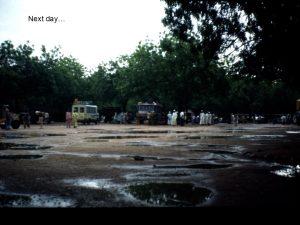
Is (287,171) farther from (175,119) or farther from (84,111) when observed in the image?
(175,119)

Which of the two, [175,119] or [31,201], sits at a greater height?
[175,119]

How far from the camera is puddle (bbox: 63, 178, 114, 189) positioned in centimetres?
586

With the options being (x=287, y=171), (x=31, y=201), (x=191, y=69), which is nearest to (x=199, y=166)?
(x=287, y=171)

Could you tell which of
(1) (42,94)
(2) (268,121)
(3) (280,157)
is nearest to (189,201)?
(3) (280,157)

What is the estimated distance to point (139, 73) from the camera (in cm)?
5153

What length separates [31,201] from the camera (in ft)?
15.9

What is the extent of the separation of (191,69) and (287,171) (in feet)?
119

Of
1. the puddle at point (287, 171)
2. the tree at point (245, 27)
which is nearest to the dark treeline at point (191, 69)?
the tree at point (245, 27)

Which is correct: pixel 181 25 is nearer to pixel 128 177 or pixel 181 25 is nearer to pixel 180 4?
pixel 180 4

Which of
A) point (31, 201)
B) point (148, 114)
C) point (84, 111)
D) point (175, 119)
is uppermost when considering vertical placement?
point (84, 111)

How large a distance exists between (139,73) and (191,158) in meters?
42.4

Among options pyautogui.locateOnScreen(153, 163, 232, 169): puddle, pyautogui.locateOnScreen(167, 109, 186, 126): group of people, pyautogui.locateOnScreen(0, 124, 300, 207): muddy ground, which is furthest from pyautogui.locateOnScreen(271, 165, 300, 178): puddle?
pyautogui.locateOnScreen(167, 109, 186, 126): group of people

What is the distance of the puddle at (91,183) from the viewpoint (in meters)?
5.86

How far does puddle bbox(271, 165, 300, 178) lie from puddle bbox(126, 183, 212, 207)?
2.13 m
